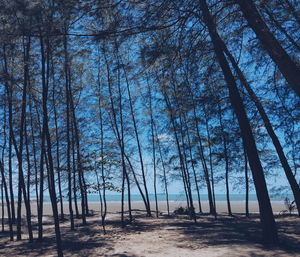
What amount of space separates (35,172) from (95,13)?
7876 mm

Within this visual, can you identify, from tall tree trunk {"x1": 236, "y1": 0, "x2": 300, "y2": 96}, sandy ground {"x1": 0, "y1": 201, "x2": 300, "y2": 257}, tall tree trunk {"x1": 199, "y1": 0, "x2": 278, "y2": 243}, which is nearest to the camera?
tall tree trunk {"x1": 236, "y1": 0, "x2": 300, "y2": 96}

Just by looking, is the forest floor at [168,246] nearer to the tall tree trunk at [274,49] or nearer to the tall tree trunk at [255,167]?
the tall tree trunk at [255,167]

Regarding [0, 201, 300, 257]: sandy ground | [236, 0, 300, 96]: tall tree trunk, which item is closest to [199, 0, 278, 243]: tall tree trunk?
[0, 201, 300, 257]: sandy ground

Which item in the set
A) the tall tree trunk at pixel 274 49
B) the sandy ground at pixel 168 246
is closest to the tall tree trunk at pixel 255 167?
the sandy ground at pixel 168 246

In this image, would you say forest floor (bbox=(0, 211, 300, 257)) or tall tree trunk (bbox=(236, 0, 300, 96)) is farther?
forest floor (bbox=(0, 211, 300, 257))

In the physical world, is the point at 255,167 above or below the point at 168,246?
above

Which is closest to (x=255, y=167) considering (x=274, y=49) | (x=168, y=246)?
(x=168, y=246)

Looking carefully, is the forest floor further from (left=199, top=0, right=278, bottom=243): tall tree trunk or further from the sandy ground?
(left=199, top=0, right=278, bottom=243): tall tree trunk

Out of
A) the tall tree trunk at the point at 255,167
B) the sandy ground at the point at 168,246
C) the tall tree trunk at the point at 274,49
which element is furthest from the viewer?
the tall tree trunk at the point at 255,167

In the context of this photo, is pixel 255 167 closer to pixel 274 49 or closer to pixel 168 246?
pixel 168 246

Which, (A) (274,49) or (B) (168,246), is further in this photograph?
(B) (168,246)

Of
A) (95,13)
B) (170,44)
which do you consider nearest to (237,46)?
(170,44)

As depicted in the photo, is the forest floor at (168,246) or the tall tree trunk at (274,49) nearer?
the tall tree trunk at (274,49)

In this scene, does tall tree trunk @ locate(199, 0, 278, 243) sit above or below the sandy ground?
above
